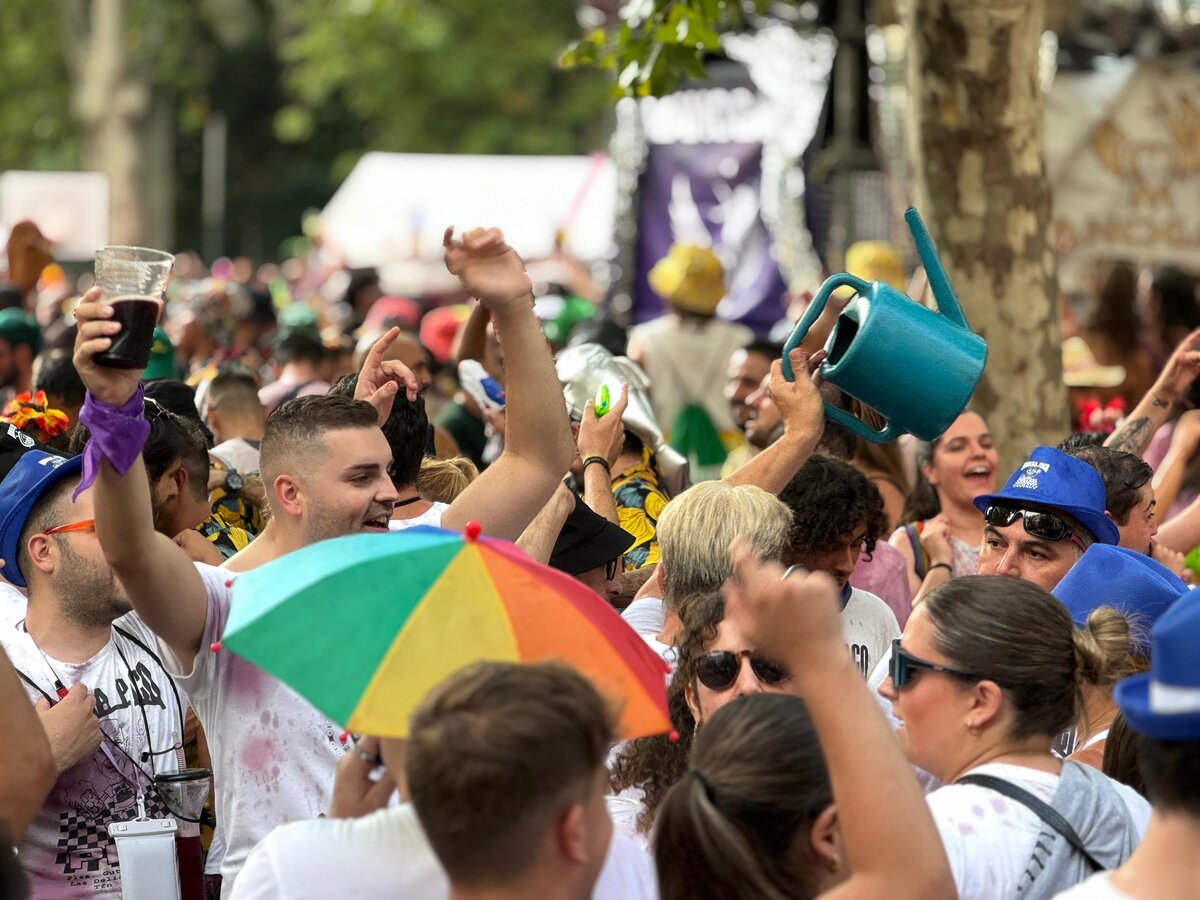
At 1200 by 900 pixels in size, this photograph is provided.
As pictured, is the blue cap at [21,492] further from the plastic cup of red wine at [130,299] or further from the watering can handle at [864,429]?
the watering can handle at [864,429]

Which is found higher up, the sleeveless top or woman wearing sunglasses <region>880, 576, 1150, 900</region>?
woman wearing sunglasses <region>880, 576, 1150, 900</region>

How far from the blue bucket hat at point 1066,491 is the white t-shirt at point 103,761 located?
2.24 meters

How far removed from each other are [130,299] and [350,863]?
1.09 m

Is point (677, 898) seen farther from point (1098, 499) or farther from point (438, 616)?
point (1098, 499)

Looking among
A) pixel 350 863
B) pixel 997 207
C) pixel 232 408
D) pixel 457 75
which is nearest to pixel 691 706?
pixel 350 863

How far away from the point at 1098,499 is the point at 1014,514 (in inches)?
8.8

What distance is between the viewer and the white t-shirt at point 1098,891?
2539mm

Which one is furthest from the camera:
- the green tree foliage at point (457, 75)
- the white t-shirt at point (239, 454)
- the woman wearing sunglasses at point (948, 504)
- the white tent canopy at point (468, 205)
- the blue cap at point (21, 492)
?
the green tree foliage at point (457, 75)

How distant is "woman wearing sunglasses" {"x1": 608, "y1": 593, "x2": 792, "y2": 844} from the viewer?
3625mm

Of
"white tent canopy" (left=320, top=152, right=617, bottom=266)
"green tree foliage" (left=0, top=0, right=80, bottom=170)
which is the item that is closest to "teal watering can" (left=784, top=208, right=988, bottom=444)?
"white tent canopy" (left=320, top=152, right=617, bottom=266)

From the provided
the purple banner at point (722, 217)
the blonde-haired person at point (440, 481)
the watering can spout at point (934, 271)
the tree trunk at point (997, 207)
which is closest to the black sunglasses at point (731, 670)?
the watering can spout at point (934, 271)

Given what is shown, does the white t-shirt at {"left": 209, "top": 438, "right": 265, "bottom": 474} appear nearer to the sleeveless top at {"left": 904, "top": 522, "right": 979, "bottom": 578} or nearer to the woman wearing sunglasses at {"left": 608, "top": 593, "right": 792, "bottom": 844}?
the sleeveless top at {"left": 904, "top": 522, "right": 979, "bottom": 578}

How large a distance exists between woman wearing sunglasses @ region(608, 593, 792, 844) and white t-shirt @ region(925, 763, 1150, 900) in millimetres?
579

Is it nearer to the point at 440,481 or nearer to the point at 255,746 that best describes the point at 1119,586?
the point at 255,746
